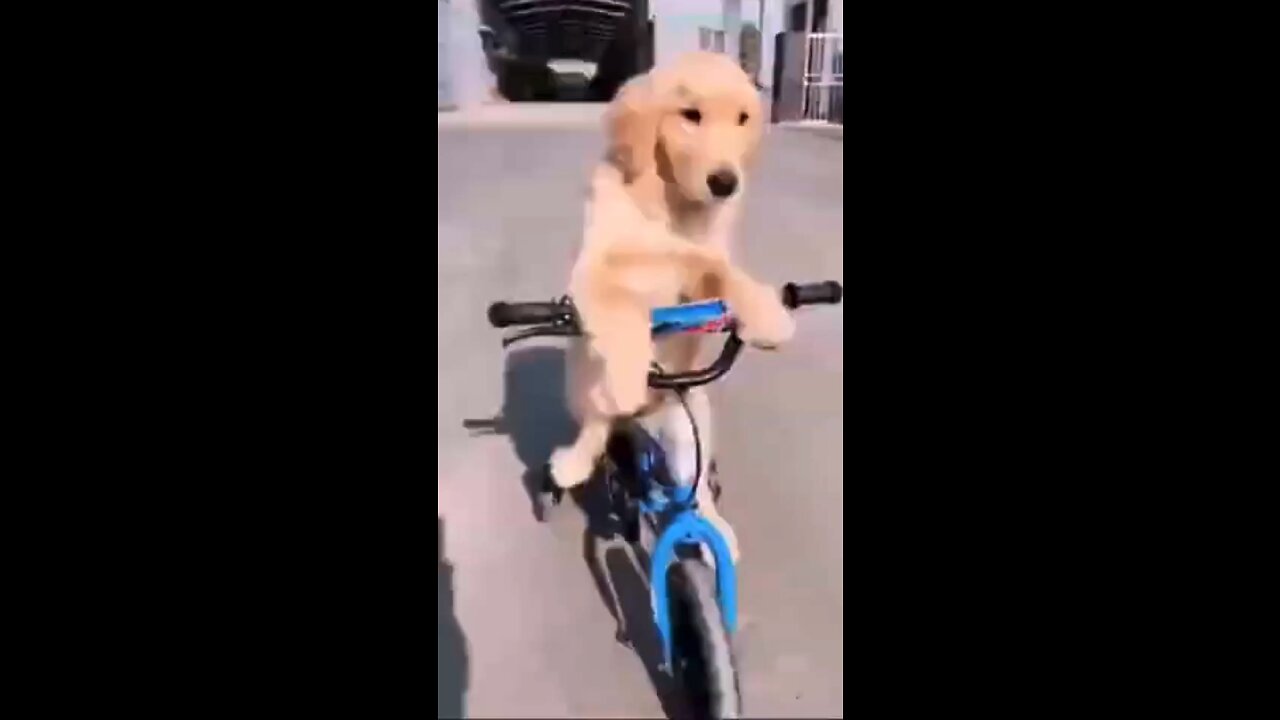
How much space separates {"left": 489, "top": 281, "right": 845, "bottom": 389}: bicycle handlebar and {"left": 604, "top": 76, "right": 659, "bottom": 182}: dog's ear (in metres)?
0.15

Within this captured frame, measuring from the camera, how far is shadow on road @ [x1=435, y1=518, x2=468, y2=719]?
0.78m

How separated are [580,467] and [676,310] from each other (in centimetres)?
32

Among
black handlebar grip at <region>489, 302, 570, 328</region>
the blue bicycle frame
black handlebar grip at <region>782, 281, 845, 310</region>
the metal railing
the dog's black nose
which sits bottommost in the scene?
the blue bicycle frame

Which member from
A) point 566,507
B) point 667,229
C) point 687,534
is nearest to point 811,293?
point 667,229

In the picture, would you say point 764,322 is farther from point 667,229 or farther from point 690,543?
point 690,543

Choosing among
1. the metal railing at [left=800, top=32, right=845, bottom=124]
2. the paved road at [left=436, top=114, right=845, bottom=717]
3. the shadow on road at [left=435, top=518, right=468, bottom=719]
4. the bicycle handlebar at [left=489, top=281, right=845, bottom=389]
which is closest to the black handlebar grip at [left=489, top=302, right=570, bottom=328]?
the bicycle handlebar at [left=489, top=281, right=845, bottom=389]

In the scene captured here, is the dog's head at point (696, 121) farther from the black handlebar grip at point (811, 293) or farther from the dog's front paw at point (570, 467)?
the dog's front paw at point (570, 467)

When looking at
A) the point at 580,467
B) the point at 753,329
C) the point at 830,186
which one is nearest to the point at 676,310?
the point at 753,329

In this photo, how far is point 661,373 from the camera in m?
0.78

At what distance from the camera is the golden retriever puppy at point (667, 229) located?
74cm

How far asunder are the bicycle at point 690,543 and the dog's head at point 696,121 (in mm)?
127

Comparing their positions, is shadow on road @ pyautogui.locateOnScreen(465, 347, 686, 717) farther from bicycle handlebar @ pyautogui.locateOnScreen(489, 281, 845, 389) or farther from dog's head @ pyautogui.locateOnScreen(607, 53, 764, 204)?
dog's head @ pyautogui.locateOnScreen(607, 53, 764, 204)

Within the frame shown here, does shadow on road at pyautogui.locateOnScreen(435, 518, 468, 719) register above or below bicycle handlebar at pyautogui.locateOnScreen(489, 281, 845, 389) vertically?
below
